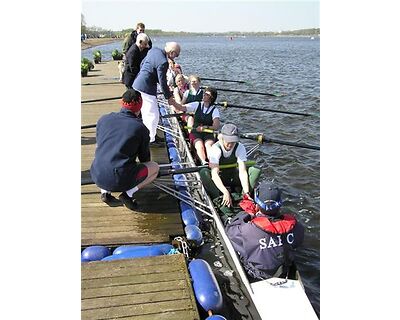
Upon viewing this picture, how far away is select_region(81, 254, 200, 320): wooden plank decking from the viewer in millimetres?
→ 3521

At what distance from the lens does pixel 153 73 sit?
6.59 m

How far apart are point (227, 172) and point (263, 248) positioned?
Result: 7.35ft

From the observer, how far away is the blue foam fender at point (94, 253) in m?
4.68

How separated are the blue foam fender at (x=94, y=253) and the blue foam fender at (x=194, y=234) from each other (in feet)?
3.24

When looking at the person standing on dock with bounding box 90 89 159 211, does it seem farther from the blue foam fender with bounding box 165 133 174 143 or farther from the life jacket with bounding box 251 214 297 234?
the blue foam fender with bounding box 165 133 174 143

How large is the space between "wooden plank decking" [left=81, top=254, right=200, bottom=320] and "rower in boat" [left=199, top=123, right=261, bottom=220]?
154 centimetres

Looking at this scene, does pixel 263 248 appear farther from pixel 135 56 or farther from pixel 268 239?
pixel 135 56

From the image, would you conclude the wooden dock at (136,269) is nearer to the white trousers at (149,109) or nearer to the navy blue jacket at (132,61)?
the white trousers at (149,109)

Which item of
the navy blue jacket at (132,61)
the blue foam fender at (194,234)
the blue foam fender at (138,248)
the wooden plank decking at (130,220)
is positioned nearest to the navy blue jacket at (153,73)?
the navy blue jacket at (132,61)

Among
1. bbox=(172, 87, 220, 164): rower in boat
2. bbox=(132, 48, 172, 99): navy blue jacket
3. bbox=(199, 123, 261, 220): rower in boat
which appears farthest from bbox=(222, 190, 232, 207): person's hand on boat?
bbox=(132, 48, 172, 99): navy blue jacket
